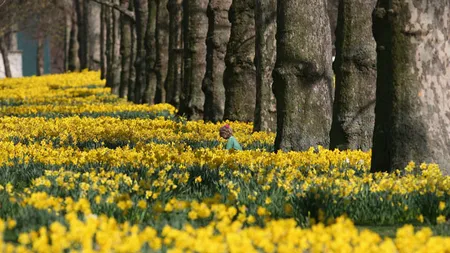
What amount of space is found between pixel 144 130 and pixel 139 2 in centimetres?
1799

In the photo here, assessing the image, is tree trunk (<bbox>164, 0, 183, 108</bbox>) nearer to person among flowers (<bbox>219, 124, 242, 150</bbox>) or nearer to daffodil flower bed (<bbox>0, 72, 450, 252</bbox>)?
person among flowers (<bbox>219, 124, 242, 150</bbox>)

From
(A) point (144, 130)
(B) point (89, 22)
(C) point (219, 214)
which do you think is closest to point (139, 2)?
(A) point (144, 130)

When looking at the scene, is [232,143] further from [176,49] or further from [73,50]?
[73,50]

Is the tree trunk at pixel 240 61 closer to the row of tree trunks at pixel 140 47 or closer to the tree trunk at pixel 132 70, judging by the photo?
the row of tree trunks at pixel 140 47

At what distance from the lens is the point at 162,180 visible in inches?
363

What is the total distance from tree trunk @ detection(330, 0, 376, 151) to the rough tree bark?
60.7 feet

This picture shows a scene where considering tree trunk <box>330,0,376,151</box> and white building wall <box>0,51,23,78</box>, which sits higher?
tree trunk <box>330,0,376,151</box>

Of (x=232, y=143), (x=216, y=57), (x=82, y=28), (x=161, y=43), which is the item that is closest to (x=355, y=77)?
(x=232, y=143)

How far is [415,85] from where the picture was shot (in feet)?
32.4

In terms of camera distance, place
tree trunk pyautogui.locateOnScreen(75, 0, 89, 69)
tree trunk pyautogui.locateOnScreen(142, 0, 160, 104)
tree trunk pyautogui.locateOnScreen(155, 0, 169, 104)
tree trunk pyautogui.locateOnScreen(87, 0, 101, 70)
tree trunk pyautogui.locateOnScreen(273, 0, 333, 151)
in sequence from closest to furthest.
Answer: tree trunk pyautogui.locateOnScreen(273, 0, 333, 151), tree trunk pyautogui.locateOnScreen(155, 0, 169, 104), tree trunk pyautogui.locateOnScreen(142, 0, 160, 104), tree trunk pyautogui.locateOnScreen(87, 0, 101, 70), tree trunk pyautogui.locateOnScreen(75, 0, 89, 69)

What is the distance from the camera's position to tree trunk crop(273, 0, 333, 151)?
45.5 feet

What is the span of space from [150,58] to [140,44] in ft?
8.71

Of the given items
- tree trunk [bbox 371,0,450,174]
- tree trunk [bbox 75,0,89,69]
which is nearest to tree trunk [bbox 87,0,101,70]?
tree trunk [bbox 75,0,89,69]

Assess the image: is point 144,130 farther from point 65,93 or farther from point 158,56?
point 65,93
